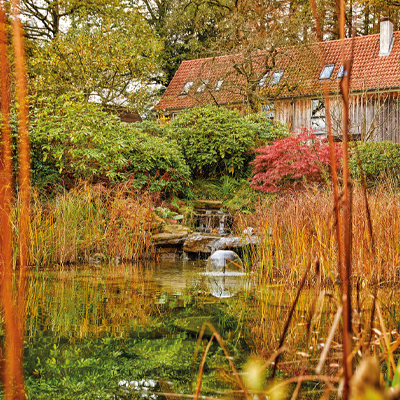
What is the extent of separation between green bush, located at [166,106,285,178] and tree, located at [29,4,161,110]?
2597 millimetres

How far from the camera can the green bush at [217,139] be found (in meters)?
11.7

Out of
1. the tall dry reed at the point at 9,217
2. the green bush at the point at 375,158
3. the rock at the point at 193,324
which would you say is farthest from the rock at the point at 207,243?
the rock at the point at 193,324

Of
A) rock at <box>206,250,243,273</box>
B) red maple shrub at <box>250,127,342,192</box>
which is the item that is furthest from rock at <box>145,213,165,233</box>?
red maple shrub at <box>250,127,342,192</box>

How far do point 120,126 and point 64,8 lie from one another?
34.3ft

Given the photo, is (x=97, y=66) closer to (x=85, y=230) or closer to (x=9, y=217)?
(x=85, y=230)

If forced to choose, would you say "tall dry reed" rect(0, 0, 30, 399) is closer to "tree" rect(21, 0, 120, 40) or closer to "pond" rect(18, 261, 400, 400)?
"pond" rect(18, 261, 400, 400)

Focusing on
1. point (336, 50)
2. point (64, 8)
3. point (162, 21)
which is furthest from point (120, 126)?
point (162, 21)

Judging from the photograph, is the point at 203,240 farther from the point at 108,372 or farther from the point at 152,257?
the point at 108,372

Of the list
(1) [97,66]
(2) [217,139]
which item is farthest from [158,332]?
(1) [97,66]

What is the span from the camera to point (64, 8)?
17.5 meters

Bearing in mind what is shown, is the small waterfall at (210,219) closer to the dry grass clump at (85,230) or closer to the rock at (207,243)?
the rock at (207,243)

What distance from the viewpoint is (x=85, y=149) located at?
828 cm

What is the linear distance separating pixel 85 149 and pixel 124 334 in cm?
596

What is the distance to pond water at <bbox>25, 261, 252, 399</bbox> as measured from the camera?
2.04m
